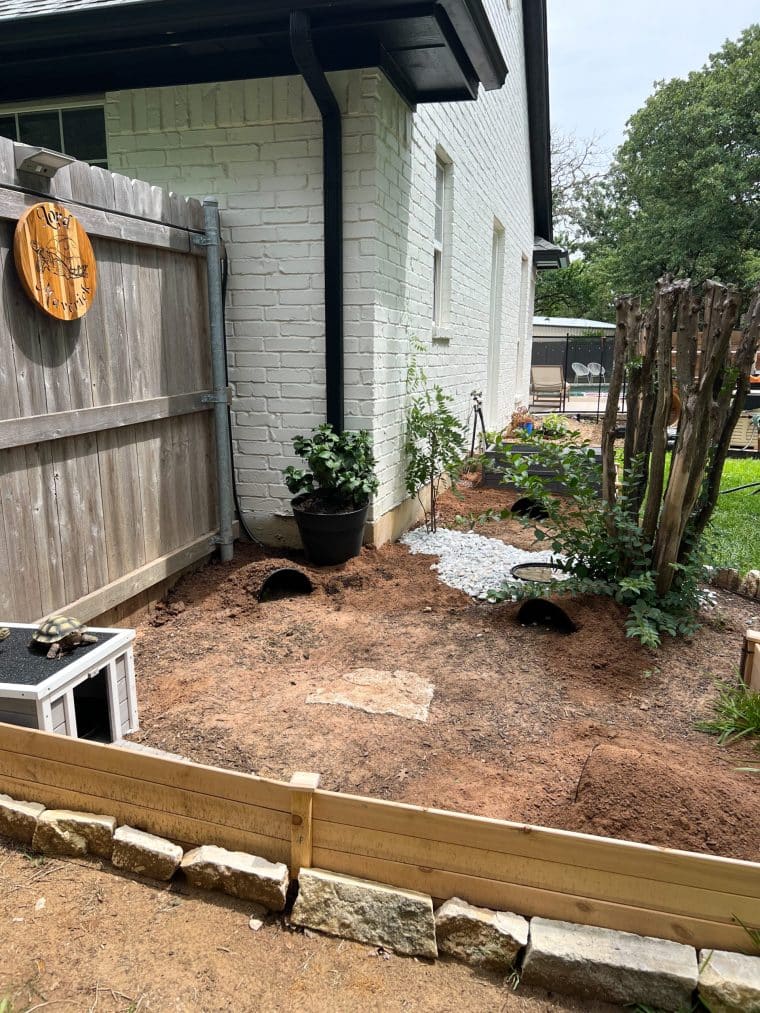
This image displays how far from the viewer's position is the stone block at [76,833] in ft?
6.93

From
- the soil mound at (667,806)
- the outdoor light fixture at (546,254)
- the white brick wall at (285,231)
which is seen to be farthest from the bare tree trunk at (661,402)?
the outdoor light fixture at (546,254)

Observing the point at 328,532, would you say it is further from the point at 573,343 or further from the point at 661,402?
the point at 573,343

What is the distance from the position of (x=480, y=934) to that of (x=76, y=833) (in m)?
1.18

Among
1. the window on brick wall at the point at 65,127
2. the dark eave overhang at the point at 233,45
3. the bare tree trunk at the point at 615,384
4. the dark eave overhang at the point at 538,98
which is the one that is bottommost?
the bare tree trunk at the point at 615,384

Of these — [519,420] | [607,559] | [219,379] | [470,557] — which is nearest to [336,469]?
[219,379]

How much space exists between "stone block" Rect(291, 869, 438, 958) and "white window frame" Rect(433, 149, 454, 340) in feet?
17.7

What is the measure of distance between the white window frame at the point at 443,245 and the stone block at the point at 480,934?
546 centimetres

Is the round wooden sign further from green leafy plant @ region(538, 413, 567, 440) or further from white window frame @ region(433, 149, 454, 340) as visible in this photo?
white window frame @ region(433, 149, 454, 340)

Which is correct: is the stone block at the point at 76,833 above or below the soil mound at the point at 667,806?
below

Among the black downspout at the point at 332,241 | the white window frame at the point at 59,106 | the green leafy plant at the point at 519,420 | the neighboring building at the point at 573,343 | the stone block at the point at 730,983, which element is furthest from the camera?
the neighboring building at the point at 573,343

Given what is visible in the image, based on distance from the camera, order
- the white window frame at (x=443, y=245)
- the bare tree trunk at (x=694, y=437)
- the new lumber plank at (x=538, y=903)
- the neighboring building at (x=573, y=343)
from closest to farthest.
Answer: the new lumber plank at (x=538, y=903), the bare tree trunk at (x=694, y=437), the white window frame at (x=443, y=245), the neighboring building at (x=573, y=343)

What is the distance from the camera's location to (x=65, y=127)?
5.11 meters

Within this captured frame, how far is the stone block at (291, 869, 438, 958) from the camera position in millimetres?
1819

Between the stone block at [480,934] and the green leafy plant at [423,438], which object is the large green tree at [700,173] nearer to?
the green leafy plant at [423,438]
